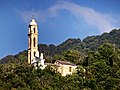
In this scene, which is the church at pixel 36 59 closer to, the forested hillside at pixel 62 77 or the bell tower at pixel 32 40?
the bell tower at pixel 32 40

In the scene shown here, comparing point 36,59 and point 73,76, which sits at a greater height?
point 36,59

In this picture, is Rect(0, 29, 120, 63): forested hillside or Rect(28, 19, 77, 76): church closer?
Rect(28, 19, 77, 76): church

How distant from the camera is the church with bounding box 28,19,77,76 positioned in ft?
159

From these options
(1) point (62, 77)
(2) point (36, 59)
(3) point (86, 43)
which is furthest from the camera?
(3) point (86, 43)

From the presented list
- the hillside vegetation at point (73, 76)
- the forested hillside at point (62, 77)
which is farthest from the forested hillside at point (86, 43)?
the forested hillside at point (62, 77)

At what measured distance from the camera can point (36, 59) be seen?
161ft

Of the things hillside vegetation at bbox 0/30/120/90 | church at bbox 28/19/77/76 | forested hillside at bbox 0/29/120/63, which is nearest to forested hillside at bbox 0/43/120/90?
hillside vegetation at bbox 0/30/120/90

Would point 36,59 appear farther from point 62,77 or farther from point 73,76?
point 73,76

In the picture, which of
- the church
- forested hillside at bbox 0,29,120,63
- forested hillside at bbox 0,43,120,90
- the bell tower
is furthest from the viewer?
forested hillside at bbox 0,29,120,63

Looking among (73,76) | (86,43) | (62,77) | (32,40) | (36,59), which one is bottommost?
(62,77)

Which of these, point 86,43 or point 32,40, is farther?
point 86,43

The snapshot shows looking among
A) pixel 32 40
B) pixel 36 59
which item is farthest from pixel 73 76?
pixel 32 40

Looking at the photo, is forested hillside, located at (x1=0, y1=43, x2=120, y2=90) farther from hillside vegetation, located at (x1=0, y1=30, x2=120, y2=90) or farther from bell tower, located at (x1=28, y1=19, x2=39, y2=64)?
bell tower, located at (x1=28, y1=19, x2=39, y2=64)

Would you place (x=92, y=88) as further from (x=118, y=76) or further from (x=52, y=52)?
(x=52, y=52)
